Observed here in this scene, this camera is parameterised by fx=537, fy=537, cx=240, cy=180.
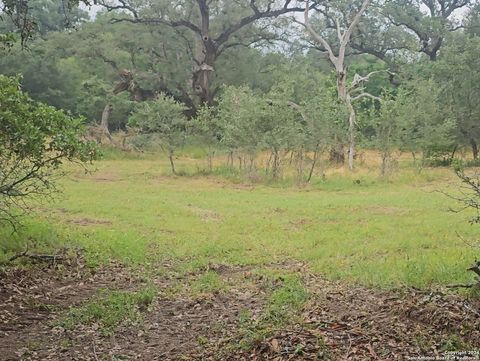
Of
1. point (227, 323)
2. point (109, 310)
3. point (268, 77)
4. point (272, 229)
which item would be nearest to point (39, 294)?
point (109, 310)

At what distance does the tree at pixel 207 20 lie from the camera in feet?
98.3

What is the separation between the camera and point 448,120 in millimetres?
23641

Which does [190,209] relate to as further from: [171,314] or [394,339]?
[394,339]

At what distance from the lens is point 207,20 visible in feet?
102

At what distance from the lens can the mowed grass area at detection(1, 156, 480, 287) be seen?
25.7 feet

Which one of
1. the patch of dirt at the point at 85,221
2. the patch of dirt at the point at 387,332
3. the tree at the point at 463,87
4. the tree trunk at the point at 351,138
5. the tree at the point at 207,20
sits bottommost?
the patch of dirt at the point at 85,221

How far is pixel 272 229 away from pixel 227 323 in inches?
218

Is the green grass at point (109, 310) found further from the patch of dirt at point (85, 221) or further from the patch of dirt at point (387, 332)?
the patch of dirt at point (85, 221)

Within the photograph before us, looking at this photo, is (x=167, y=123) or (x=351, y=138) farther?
(x=167, y=123)

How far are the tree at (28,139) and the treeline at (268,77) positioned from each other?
42.7ft

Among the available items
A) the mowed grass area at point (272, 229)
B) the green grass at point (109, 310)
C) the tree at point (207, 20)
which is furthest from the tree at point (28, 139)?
the tree at point (207, 20)

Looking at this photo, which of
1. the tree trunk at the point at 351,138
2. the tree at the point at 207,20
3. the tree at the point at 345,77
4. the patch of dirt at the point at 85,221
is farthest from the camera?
the tree at the point at 207,20

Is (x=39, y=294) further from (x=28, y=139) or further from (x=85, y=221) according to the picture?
(x=85, y=221)

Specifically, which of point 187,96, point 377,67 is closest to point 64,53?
point 187,96
